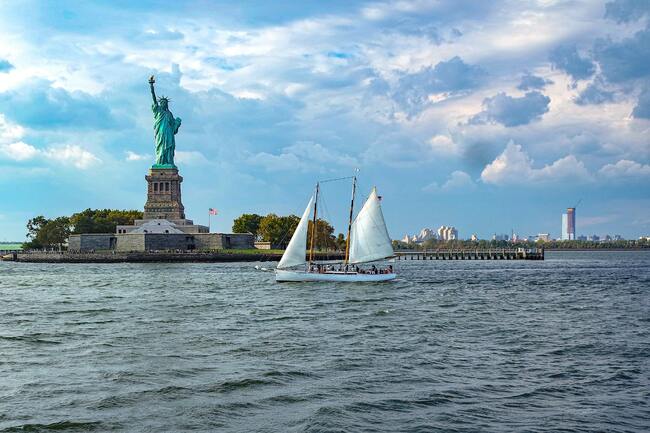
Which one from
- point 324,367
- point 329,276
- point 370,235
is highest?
point 370,235

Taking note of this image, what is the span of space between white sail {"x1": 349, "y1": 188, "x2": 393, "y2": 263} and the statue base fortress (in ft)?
279

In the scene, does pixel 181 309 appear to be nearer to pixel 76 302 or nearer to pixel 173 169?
pixel 76 302

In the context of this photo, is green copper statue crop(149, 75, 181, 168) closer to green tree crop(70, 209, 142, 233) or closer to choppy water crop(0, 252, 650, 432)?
green tree crop(70, 209, 142, 233)

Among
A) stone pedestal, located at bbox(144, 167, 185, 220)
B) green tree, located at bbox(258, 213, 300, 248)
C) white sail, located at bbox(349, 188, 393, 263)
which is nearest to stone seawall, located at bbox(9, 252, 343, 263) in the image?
stone pedestal, located at bbox(144, 167, 185, 220)

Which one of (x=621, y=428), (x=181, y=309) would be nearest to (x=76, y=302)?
(x=181, y=309)

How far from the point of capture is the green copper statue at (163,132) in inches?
6491

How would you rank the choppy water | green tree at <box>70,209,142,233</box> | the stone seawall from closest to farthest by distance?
the choppy water → the stone seawall → green tree at <box>70,209,142,233</box>

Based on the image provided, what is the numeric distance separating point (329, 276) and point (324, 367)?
49.5m

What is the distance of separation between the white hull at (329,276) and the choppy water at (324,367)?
2119cm

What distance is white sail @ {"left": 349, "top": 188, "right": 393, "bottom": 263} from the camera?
76062 mm

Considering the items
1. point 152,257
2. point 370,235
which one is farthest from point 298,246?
point 152,257

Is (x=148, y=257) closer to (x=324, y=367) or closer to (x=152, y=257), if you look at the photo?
(x=152, y=257)

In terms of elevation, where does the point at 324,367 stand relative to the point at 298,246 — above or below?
below

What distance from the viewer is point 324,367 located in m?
28.4
